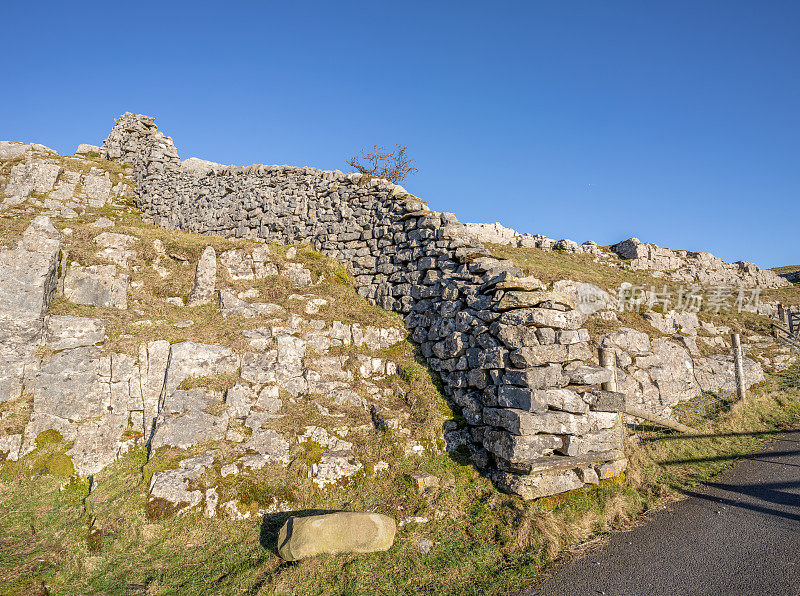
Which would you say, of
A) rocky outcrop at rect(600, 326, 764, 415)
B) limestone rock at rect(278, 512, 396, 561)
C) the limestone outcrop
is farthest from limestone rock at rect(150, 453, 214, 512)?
rocky outcrop at rect(600, 326, 764, 415)

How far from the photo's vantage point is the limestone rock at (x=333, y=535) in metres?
5.73

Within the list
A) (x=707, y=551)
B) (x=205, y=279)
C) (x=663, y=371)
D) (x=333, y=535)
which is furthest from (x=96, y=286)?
(x=663, y=371)

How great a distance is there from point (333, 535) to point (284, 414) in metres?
2.89

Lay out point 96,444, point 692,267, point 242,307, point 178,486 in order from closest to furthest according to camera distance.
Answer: point 178,486
point 96,444
point 242,307
point 692,267

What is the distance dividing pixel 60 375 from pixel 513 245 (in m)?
22.8

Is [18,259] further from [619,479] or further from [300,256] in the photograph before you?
[619,479]

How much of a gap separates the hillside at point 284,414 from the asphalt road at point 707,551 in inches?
19.8

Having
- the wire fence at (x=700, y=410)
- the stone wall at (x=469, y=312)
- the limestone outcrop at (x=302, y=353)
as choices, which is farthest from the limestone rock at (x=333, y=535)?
the wire fence at (x=700, y=410)

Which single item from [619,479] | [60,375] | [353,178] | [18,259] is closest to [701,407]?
[619,479]

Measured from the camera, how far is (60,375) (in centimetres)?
779

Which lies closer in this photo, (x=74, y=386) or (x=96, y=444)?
(x=96, y=444)

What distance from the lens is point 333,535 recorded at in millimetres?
5891

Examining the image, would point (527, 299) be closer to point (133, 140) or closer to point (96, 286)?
point (96, 286)

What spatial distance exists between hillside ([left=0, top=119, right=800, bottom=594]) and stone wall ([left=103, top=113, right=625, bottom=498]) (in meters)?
0.06
